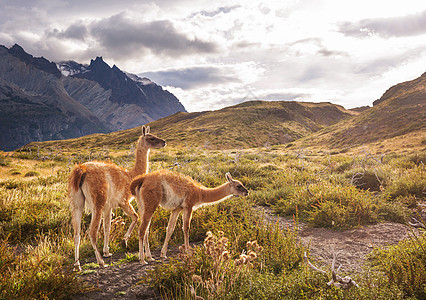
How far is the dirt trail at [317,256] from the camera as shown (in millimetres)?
3842

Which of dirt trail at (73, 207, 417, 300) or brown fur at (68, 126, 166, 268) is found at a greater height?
brown fur at (68, 126, 166, 268)

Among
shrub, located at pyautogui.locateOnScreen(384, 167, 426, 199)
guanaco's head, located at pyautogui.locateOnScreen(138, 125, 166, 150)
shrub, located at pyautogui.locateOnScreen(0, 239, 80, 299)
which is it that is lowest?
shrub, located at pyautogui.locateOnScreen(384, 167, 426, 199)

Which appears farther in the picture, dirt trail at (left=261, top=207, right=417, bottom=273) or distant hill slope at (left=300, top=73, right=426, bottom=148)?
distant hill slope at (left=300, top=73, right=426, bottom=148)

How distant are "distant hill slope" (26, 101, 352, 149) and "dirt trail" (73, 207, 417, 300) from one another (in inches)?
2213

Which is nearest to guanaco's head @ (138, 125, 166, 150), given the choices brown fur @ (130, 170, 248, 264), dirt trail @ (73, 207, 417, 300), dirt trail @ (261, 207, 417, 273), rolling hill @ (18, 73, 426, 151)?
brown fur @ (130, 170, 248, 264)

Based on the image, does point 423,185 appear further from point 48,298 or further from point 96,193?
point 48,298

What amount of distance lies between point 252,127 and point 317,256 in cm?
8631

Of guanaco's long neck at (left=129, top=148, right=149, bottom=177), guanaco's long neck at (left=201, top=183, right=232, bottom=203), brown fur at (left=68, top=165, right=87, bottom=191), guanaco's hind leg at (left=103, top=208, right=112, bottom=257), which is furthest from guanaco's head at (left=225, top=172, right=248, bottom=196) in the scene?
brown fur at (left=68, top=165, right=87, bottom=191)

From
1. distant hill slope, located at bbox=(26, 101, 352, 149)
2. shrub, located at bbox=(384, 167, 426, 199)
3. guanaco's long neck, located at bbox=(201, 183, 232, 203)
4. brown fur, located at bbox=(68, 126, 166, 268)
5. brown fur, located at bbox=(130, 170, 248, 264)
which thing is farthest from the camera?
distant hill slope, located at bbox=(26, 101, 352, 149)

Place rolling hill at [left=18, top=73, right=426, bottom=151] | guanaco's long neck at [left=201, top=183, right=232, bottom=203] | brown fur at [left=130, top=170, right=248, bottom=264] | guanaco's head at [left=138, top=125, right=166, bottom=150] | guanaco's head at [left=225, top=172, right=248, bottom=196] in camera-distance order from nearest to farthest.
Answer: brown fur at [left=130, top=170, right=248, bottom=264], guanaco's long neck at [left=201, top=183, right=232, bottom=203], guanaco's head at [left=225, top=172, right=248, bottom=196], guanaco's head at [left=138, top=125, right=166, bottom=150], rolling hill at [left=18, top=73, right=426, bottom=151]

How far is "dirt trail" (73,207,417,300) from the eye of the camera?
12.6ft

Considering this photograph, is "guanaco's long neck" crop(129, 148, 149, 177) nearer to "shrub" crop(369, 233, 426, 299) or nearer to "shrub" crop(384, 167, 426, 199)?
"shrub" crop(369, 233, 426, 299)

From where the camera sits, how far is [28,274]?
140 inches

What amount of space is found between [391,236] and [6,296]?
312 inches
